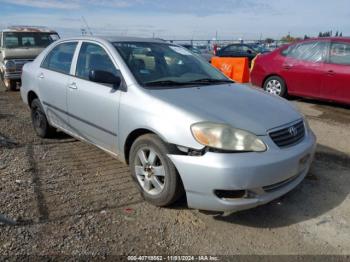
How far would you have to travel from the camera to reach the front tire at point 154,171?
3.25 meters

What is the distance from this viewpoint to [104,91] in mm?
3977

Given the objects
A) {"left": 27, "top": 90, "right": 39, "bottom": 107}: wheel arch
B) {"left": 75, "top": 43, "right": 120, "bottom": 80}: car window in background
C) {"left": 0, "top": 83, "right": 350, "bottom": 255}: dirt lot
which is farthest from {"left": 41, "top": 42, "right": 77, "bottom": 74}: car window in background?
{"left": 0, "top": 83, "right": 350, "bottom": 255}: dirt lot

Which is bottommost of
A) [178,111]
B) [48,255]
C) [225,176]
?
[48,255]

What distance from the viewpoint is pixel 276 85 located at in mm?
8797

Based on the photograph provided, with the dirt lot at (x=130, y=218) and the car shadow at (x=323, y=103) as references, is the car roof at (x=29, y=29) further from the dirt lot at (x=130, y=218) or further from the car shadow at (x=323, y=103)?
the car shadow at (x=323, y=103)

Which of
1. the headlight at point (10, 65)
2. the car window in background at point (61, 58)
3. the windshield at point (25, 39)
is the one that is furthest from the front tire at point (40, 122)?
the windshield at point (25, 39)

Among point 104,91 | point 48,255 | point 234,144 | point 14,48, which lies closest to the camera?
point 48,255

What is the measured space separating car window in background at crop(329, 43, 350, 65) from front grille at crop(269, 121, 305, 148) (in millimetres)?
4621

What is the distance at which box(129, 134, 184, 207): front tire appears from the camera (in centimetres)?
325

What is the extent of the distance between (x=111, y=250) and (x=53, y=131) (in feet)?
10.7

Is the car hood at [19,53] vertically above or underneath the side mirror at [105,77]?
underneath

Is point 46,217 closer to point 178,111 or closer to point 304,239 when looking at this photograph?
point 178,111

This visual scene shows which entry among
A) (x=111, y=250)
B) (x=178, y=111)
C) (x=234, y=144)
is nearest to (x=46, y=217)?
(x=111, y=250)

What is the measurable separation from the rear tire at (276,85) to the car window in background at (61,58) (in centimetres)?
526
